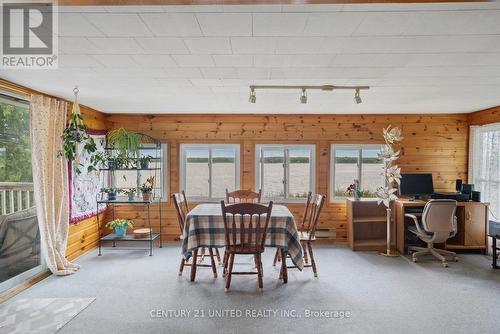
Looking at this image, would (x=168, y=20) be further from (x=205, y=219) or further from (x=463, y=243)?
(x=463, y=243)

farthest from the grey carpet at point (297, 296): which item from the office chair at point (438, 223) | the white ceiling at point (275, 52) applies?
the white ceiling at point (275, 52)

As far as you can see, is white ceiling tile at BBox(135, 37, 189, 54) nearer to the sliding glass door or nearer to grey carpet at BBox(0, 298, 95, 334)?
the sliding glass door

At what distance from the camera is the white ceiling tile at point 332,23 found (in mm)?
1781

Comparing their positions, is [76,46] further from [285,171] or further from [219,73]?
[285,171]

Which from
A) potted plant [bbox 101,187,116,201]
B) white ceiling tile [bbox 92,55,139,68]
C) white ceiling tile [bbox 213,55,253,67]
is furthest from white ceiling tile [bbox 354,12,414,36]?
potted plant [bbox 101,187,116,201]

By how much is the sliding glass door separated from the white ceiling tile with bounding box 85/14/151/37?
2.05 metres

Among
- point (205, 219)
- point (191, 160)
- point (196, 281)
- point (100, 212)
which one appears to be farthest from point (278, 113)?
point (100, 212)

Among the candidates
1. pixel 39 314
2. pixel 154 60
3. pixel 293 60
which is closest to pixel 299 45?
pixel 293 60

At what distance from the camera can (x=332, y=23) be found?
188cm

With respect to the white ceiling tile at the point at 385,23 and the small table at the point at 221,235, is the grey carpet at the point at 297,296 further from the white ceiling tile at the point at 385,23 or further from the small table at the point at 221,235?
the white ceiling tile at the point at 385,23

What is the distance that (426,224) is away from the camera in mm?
4316

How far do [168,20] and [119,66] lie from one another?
1.08 m

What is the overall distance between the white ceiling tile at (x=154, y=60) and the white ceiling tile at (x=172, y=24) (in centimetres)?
46

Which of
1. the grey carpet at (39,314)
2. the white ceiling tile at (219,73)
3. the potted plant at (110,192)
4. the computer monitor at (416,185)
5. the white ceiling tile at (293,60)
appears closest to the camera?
the white ceiling tile at (293,60)
